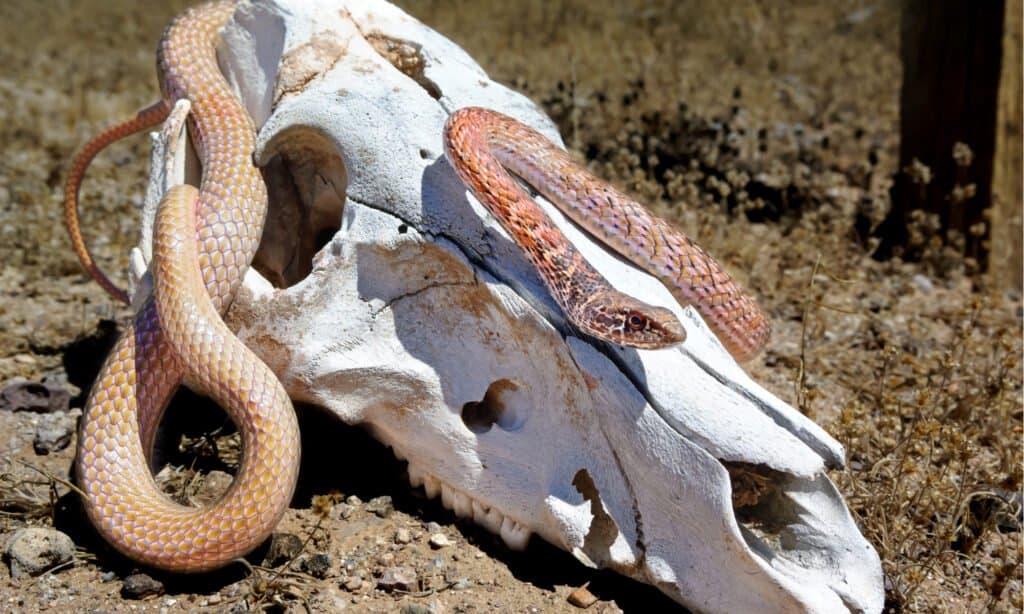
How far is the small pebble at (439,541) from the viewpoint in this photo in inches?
130

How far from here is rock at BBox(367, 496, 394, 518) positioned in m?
3.46

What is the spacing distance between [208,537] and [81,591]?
521 millimetres

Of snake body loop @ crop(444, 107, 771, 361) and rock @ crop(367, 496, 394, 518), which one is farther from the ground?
snake body loop @ crop(444, 107, 771, 361)

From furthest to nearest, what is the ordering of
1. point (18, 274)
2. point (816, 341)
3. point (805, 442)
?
point (18, 274) → point (816, 341) → point (805, 442)

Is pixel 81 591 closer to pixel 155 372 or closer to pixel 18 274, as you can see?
pixel 155 372

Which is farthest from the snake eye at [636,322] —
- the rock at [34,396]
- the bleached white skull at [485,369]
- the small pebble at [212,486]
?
the rock at [34,396]

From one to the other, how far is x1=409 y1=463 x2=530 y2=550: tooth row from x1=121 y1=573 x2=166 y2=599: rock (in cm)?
85

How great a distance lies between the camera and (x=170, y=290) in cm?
322

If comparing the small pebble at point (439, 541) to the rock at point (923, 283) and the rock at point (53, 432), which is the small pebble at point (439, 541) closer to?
the rock at point (53, 432)

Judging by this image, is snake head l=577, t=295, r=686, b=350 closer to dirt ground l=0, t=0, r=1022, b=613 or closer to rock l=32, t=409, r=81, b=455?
dirt ground l=0, t=0, r=1022, b=613

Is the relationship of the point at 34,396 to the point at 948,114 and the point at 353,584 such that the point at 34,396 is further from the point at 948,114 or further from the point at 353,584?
the point at 948,114

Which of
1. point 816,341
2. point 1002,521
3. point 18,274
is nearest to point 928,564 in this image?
point 1002,521

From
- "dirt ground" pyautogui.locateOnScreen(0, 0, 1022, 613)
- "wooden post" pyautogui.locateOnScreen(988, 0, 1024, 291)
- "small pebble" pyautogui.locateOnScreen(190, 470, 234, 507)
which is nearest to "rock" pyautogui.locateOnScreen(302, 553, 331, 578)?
"dirt ground" pyautogui.locateOnScreen(0, 0, 1022, 613)

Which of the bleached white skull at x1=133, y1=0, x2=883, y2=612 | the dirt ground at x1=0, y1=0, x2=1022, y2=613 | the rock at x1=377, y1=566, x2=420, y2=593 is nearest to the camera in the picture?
the bleached white skull at x1=133, y1=0, x2=883, y2=612
